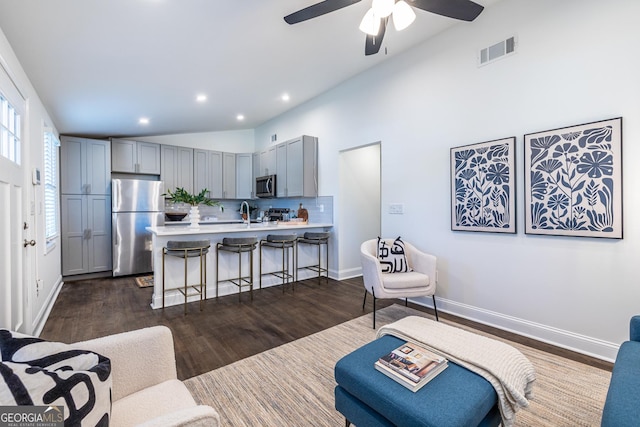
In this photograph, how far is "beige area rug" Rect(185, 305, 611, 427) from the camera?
1679 millimetres

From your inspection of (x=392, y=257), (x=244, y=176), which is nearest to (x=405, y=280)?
(x=392, y=257)

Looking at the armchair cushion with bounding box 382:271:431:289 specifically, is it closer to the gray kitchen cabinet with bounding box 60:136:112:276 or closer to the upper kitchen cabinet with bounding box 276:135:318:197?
the upper kitchen cabinet with bounding box 276:135:318:197

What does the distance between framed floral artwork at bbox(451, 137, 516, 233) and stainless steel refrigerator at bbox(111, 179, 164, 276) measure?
489 cm

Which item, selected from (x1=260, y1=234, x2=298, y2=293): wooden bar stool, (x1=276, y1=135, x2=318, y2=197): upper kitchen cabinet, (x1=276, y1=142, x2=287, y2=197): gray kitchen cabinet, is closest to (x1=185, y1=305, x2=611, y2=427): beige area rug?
(x1=260, y1=234, x2=298, y2=293): wooden bar stool

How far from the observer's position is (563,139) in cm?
245

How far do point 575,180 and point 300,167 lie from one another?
3646mm

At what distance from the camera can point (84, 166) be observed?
4867 millimetres

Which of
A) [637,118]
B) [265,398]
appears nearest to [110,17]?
[265,398]

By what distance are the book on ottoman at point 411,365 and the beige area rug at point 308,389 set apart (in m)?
0.55

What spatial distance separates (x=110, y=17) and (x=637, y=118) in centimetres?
399

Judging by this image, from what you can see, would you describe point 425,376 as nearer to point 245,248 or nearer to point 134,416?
point 134,416

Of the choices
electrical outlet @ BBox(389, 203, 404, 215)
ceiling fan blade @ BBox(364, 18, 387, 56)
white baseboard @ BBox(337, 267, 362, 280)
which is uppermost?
ceiling fan blade @ BBox(364, 18, 387, 56)

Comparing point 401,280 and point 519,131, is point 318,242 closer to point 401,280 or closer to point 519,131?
point 401,280

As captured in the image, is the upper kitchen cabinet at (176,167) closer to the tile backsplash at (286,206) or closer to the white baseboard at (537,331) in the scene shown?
the tile backsplash at (286,206)
